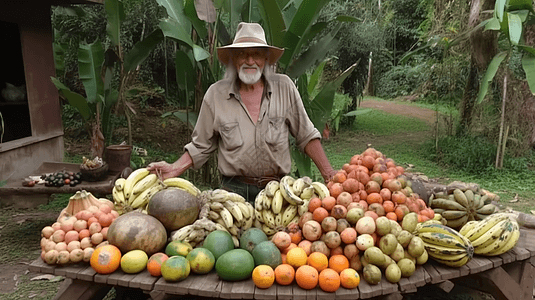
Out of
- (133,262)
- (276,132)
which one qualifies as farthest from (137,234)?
(276,132)

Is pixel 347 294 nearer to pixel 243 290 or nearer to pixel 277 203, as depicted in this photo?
pixel 243 290

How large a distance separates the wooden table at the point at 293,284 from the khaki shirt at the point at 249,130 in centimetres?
109

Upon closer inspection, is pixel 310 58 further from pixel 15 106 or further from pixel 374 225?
pixel 15 106

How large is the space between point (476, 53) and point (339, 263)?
752 cm

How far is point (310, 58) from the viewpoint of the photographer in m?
4.68

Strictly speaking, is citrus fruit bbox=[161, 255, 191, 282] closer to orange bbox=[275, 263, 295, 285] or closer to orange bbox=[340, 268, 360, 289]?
orange bbox=[275, 263, 295, 285]

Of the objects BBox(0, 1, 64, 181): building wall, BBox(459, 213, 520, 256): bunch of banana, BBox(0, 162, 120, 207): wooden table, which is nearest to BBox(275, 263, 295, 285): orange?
BBox(459, 213, 520, 256): bunch of banana

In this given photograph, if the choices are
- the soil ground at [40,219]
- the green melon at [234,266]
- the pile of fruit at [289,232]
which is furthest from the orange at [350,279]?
the soil ground at [40,219]

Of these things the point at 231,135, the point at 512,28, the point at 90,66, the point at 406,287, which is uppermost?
the point at 512,28

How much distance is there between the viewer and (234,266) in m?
2.05

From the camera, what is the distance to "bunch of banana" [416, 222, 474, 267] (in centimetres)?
221

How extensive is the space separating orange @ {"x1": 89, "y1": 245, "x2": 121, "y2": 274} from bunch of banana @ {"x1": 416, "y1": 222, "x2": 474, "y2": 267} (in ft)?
5.39

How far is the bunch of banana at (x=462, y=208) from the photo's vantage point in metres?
2.65

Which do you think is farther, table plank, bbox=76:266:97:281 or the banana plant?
the banana plant
